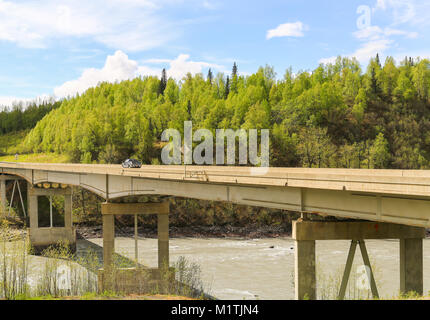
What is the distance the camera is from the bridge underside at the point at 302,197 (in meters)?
16.0

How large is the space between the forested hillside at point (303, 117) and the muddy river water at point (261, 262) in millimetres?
29982

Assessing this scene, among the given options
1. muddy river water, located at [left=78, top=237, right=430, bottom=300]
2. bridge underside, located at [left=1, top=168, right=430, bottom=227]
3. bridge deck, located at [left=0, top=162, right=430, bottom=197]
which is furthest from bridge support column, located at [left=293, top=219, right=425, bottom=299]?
muddy river water, located at [left=78, top=237, right=430, bottom=300]

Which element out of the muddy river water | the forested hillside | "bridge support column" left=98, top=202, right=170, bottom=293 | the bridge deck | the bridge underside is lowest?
the muddy river water

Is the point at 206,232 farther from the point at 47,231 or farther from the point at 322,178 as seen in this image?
the point at 322,178

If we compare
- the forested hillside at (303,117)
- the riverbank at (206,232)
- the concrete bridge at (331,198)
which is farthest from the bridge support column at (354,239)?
the forested hillside at (303,117)

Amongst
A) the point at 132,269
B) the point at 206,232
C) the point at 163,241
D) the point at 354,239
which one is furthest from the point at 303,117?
the point at 354,239

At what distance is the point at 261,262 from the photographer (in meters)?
45.4

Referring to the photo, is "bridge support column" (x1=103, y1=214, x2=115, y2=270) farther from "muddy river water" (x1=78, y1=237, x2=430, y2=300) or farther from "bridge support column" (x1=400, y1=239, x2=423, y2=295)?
"bridge support column" (x1=400, y1=239, x2=423, y2=295)

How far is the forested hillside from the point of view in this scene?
301 ft

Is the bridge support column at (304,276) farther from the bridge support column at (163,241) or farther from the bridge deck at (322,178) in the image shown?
the bridge support column at (163,241)

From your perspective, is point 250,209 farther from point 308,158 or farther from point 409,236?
point 409,236

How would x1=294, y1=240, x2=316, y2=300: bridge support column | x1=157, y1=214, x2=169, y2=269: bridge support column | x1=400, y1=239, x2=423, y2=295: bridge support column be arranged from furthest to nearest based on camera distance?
x1=157, y1=214, x2=169, y2=269: bridge support column → x1=400, y1=239, x2=423, y2=295: bridge support column → x1=294, y1=240, x2=316, y2=300: bridge support column

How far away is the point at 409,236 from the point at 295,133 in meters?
76.4

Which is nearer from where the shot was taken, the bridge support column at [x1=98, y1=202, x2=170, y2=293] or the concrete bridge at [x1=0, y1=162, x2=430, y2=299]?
the concrete bridge at [x1=0, y1=162, x2=430, y2=299]
